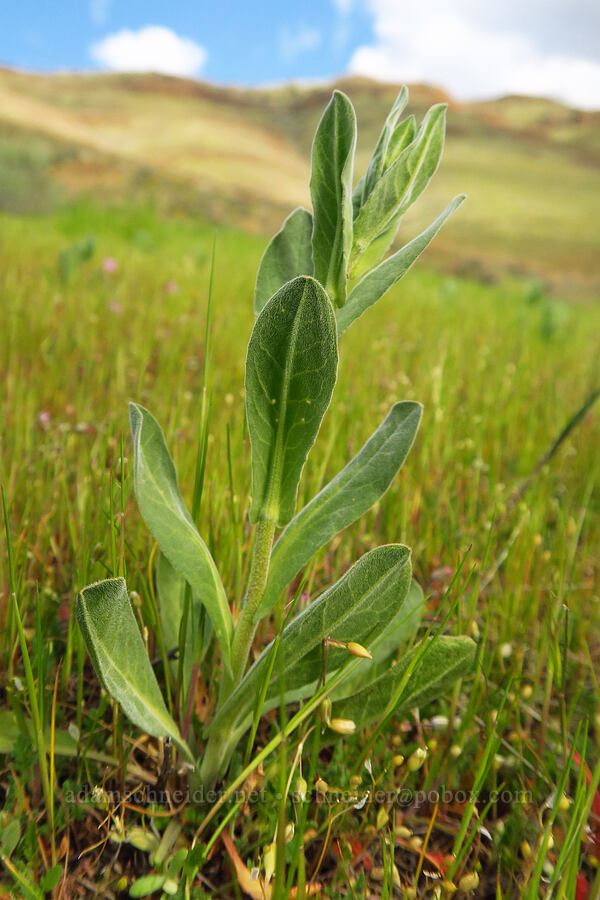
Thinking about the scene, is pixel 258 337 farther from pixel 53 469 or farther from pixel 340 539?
pixel 53 469

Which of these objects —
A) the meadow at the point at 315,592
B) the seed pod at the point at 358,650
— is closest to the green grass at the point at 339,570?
the meadow at the point at 315,592

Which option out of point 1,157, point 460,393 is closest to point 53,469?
point 460,393

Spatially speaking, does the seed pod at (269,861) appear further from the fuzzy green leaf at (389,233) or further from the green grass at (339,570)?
the fuzzy green leaf at (389,233)

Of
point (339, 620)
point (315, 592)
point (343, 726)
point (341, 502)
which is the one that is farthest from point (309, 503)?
point (315, 592)

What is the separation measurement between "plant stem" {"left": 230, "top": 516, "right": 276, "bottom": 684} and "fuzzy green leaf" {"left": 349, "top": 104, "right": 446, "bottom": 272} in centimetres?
36

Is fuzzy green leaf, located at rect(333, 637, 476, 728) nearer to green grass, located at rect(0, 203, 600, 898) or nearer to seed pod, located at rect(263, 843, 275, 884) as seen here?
green grass, located at rect(0, 203, 600, 898)

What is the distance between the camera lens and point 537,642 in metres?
1.30

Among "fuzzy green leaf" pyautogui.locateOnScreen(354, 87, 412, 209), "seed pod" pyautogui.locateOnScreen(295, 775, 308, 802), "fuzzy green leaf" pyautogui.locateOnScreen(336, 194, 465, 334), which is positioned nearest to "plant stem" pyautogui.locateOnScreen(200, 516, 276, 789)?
"seed pod" pyautogui.locateOnScreen(295, 775, 308, 802)

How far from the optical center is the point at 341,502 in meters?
0.84

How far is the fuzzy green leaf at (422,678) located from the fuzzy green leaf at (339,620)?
0.09 m

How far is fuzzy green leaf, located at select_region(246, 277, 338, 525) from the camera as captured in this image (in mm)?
685

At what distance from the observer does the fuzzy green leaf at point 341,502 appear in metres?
0.82

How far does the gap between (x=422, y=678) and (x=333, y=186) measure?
2.22 feet

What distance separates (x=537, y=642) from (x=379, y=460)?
0.70m
